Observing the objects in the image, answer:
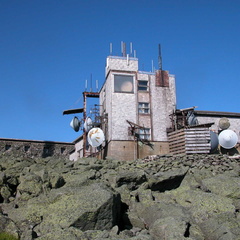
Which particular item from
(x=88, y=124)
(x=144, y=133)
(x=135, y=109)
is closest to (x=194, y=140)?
(x=144, y=133)

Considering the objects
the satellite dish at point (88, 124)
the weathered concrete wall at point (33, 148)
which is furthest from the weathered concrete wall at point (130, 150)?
the weathered concrete wall at point (33, 148)

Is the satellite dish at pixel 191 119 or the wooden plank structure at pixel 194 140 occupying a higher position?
the satellite dish at pixel 191 119

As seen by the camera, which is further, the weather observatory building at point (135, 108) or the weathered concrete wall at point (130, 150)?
the weather observatory building at point (135, 108)

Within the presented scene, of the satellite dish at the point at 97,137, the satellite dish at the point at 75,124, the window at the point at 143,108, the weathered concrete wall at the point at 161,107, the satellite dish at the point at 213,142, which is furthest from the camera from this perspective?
the satellite dish at the point at 75,124

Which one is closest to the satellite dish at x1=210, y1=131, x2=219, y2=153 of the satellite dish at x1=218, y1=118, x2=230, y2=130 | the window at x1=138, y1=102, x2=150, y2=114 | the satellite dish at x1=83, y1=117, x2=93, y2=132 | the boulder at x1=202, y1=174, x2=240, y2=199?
the satellite dish at x1=218, y1=118, x2=230, y2=130

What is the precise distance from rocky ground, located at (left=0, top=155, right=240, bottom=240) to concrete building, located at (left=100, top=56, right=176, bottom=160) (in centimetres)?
1063

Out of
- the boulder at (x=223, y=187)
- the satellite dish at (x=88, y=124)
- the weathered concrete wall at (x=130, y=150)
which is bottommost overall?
the boulder at (x=223, y=187)

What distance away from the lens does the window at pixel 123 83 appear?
1082 inches

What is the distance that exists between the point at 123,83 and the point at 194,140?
8056 millimetres

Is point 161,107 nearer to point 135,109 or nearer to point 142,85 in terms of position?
point 135,109

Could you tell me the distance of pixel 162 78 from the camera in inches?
1122

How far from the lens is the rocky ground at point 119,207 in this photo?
869 cm

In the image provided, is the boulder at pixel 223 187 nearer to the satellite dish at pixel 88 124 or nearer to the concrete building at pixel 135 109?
the concrete building at pixel 135 109

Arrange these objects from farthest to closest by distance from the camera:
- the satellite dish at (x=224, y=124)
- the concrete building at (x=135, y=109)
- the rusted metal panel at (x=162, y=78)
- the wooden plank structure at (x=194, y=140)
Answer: the satellite dish at (x=224, y=124)
the rusted metal panel at (x=162, y=78)
the concrete building at (x=135, y=109)
the wooden plank structure at (x=194, y=140)
